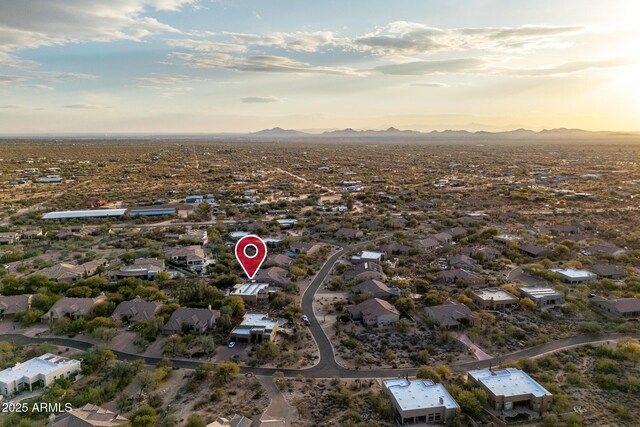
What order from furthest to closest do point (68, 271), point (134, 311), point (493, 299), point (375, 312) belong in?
1. point (68, 271)
2. point (493, 299)
3. point (375, 312)
4. point (134, 311)

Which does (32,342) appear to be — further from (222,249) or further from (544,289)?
(544,289)

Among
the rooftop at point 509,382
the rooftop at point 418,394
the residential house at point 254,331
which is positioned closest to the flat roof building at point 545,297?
the rooftop at point 509,382

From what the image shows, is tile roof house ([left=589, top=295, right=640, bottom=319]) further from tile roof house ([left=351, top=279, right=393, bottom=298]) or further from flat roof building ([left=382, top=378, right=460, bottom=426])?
flat roof building ([left=382, top=378, right=460, bottom=426])

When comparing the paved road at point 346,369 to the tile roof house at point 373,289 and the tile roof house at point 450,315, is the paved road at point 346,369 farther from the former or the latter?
the tile roof house at point 373,289

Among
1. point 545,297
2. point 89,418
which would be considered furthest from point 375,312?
point 89,418

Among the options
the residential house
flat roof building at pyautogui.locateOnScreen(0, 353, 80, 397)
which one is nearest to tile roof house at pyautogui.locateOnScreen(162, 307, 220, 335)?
the residential house

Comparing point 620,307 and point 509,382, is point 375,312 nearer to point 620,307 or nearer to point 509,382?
point 509,382
